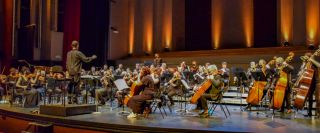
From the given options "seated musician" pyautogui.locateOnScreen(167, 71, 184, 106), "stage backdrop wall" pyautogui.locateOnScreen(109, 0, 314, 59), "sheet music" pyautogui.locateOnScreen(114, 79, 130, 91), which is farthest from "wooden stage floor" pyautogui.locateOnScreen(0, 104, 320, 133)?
"stage backdrop wall" pyautogui.locateOnScreen(109, 0, 314, 59)

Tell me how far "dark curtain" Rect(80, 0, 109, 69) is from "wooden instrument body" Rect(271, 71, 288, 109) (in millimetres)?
11250

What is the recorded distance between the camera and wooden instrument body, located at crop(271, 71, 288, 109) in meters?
7.17

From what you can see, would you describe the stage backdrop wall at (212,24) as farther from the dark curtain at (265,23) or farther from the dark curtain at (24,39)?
the dark curtain at (24,39)

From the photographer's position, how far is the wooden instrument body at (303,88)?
6.54 m

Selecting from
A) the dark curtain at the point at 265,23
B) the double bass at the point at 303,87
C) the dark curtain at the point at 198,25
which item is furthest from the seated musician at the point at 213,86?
the dark curtain at the point at 198,25

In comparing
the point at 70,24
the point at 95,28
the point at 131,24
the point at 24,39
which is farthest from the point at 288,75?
the point at 131,24

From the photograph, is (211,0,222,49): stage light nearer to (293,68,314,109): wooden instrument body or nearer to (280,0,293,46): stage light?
(280,0,293,46): stage light

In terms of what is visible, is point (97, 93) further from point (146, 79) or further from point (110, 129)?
point (110, 129)

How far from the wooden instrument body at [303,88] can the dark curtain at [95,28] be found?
39.0 feet

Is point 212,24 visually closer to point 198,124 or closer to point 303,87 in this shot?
point 303,87

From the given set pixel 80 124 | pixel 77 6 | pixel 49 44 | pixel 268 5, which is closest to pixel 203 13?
pixel 268 5

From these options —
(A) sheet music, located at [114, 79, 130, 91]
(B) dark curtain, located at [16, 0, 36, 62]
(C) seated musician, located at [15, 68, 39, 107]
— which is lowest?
(C) seated musician, located at [15, 68, 39, 107]

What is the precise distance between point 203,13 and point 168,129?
12665 mm

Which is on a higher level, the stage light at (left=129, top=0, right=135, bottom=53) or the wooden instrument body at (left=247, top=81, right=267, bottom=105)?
the stage light at (left=129, top=0, right=135, bottom=53)
